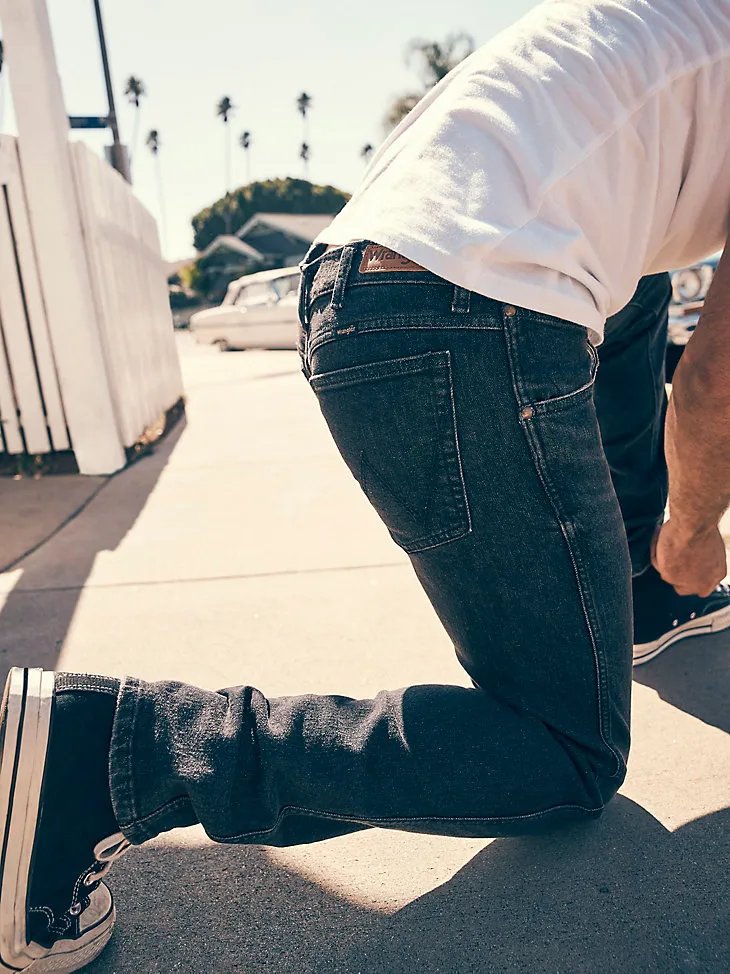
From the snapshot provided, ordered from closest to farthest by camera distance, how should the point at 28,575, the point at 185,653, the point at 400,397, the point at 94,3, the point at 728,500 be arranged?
the point at 400,397 < the point at 728,500 < the point at 185,653 < the point at 28,575 < the point at 94,3

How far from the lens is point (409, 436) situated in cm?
110

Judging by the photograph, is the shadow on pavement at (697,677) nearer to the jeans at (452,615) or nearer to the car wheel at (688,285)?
the jeans at (452,615)

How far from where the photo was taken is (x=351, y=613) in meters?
2.32

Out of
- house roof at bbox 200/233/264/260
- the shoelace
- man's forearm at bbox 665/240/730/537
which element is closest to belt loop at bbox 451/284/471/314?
man's forearm at bbox 665/240/730/537

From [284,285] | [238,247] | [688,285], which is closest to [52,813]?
[688,285]

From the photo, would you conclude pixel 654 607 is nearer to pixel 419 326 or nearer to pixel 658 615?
pixel 658 615

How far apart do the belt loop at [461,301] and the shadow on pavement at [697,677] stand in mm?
1122

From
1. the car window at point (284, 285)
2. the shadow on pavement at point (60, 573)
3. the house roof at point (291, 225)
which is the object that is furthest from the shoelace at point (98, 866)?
the house roof at point (291, 225)

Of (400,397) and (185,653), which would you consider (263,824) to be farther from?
(185,653)

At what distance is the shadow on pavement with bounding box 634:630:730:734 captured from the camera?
172cm

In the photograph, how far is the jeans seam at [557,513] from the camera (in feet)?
3.52

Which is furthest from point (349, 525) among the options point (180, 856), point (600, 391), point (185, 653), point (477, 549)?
point (477, 549)

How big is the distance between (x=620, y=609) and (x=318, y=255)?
701mm

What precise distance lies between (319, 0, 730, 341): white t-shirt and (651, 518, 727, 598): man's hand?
55 centimetres
